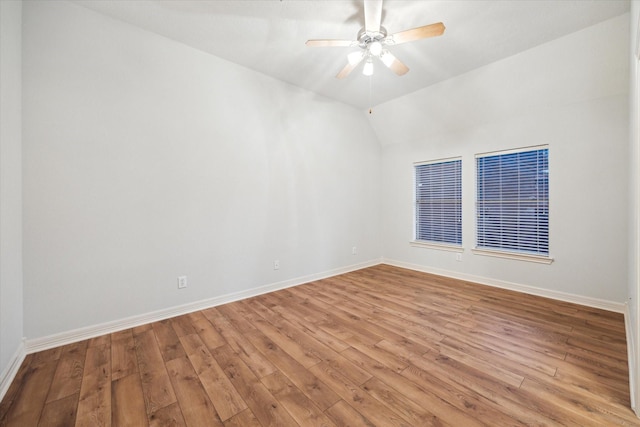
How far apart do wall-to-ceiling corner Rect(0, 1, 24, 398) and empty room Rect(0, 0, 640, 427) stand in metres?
0.02

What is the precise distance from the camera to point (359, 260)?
15.7 feet

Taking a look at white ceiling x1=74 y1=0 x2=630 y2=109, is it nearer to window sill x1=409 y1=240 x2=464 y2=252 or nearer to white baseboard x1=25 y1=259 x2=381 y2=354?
window sill x1=409 y1=240 x2=464 y2=252

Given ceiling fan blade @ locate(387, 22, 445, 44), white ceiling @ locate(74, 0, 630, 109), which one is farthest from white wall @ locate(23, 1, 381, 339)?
ceiling fan blade @ locate(387, 22, 445, 44)

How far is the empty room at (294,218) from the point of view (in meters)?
1.66

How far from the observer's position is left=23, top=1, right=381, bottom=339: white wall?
7.05 feet

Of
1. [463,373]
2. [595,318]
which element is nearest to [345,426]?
[463,373]

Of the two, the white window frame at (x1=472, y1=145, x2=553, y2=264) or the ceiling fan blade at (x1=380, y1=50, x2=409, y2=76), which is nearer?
the ceiling fan blade at (x1=380, y1=50, x2=409, y2=76)

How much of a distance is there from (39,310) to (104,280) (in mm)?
455

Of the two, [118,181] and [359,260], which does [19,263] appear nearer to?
[118,181]

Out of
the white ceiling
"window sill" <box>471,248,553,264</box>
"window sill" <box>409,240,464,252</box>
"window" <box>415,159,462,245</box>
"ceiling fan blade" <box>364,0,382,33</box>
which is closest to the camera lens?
"ceiling fan blade" <box>364,0,382,33</box>

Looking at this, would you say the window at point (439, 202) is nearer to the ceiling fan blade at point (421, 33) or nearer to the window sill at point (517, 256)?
the window sill at point (517, 256)

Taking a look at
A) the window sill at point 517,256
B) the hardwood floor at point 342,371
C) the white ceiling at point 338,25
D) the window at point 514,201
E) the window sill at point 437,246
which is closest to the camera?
the hardwood floor at point 342,371

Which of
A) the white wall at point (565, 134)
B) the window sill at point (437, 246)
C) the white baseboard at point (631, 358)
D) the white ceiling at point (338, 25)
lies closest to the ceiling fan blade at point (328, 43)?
the white ceiling at point (338, 25)

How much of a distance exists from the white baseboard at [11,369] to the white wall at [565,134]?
195 inches
